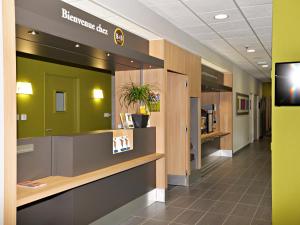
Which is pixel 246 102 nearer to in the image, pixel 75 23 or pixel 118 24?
pixel 118 24

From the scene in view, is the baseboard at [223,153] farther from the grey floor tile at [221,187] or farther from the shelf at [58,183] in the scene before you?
the shelf at [58,183]

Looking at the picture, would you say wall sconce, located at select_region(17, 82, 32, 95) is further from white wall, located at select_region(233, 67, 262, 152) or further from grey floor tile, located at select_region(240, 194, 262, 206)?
white wall, located at select_region(233, 67, 262, 152)

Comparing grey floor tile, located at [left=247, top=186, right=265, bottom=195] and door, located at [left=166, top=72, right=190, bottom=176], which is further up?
door, located at [left=166, top=72, right=190, bottom=176]

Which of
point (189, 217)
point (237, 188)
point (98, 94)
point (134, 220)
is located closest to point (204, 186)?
point (237, 188)

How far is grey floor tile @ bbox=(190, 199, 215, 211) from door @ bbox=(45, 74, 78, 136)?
12.1 feet

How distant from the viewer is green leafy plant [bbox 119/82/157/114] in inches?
195

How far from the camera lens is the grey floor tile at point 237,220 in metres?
4.48

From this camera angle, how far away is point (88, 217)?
3814 mm

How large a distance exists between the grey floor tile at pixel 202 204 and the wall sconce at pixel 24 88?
158 inches

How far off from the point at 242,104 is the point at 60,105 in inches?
288

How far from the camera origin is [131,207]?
4734 millimetres

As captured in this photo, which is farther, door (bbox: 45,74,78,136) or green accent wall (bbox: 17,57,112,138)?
door (bbox: 45,74,78,136)

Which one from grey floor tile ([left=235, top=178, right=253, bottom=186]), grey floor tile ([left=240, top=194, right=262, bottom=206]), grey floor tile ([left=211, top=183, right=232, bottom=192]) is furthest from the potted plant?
grey floor tile ([left=235, top=178, right=253, bottom=186])

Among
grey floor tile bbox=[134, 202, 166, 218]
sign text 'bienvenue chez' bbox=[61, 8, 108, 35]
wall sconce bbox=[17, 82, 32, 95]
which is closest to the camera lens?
sign text 'bienvenue chez' bbox=[61, 8, 108, 35]
